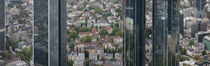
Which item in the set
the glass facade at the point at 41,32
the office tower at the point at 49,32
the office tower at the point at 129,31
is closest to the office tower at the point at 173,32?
the office tower at the point at 129,31

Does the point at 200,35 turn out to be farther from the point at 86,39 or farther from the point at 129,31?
the point at 86,39

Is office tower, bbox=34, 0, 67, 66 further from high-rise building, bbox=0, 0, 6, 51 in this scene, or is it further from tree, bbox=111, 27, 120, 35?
tree, bbox=111, 27, 120, 35

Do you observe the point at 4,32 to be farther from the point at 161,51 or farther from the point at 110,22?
the point at 161,51

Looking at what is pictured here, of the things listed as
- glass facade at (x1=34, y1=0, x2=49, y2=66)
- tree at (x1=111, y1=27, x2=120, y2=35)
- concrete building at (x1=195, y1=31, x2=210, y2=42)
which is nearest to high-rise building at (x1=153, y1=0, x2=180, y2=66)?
concrete building at (x1=195, y1=31, x2=210, y2=42)

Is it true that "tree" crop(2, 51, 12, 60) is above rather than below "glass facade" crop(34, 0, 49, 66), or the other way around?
below

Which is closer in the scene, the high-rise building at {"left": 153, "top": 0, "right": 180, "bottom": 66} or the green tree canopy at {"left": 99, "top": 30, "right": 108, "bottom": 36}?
the high-rise building at {"left": 153, "top": 0, "right": 180, "bottom": 66}

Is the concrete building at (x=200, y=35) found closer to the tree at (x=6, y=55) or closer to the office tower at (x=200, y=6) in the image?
the office tower at (x=200, y=6)
